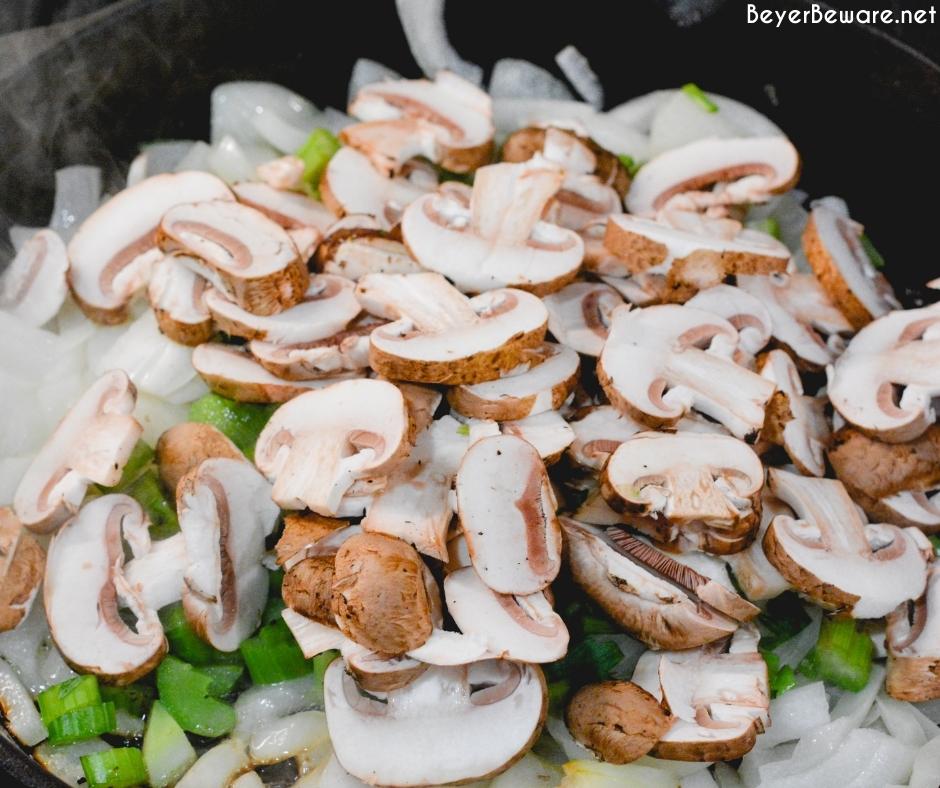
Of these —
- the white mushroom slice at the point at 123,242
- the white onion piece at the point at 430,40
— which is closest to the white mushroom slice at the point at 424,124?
the white onion piece at the point at 430,40

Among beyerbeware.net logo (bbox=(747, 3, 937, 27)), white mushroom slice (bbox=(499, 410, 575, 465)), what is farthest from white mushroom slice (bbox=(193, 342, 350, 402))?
beyerbeware.net logo (bbox=(747, 3, 937, 27))

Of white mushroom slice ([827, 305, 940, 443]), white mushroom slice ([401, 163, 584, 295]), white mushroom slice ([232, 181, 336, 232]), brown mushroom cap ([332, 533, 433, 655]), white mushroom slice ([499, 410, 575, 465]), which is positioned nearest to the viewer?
brown mushroom cap ([332, 533, 433, 655])

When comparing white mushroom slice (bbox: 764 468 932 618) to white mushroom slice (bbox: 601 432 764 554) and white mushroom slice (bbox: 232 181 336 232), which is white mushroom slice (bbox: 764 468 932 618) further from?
white mushroom slice (bbox: 232 181 336 232)

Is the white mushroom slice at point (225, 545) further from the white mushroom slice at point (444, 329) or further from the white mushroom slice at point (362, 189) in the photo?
the white mushroom slice at point (362, 189)

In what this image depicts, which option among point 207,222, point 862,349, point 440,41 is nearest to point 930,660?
point 862,349

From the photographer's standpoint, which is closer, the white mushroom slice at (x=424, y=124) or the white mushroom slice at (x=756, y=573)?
the white mushroom slice at (x=756, y=573)

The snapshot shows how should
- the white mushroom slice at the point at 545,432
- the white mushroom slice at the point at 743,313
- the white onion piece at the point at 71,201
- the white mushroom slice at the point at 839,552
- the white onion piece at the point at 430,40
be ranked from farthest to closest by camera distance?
the white onion piece at the point at 430,40, the white onion piece at the point at 71,201, the white mushroom slice at the point at 743,313, the white mushroom slice at the point at 545,432, the white mushroom slice at the point at 839,552

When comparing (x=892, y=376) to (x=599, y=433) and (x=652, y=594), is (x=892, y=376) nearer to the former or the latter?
(x=599, y=433)
